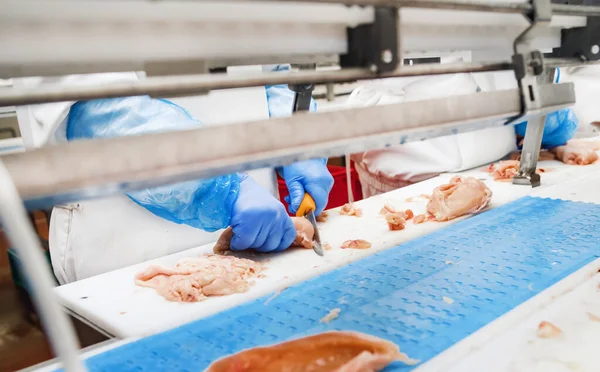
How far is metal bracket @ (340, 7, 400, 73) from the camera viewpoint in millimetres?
892

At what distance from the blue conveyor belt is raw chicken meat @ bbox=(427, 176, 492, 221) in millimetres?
149

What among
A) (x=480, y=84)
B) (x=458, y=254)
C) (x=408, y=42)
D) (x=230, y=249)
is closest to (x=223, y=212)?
(x=230, y=249)

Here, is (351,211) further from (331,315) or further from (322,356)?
(322,356)

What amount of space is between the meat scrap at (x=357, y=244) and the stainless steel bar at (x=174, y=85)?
0.78 metres

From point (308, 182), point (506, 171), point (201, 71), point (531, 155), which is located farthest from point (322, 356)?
point (506, 171)

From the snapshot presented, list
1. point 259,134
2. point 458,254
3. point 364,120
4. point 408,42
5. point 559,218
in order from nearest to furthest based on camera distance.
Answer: point 259,134 < point 364,120 < point 408,42 < point 458,254 < point 559,218

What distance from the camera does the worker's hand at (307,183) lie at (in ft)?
6.35

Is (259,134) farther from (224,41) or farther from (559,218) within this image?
(559,218)

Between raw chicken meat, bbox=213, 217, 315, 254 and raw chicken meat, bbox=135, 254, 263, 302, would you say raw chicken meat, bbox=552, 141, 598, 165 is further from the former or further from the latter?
raw chicken meat, bbox=135, 254, 263, 302

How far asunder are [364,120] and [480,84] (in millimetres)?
2254

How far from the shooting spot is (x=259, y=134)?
2.34 feet

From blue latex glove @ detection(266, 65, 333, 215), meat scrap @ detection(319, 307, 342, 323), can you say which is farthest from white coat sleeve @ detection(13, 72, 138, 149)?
meat scrap @ detection(319, 307, 342, 323)

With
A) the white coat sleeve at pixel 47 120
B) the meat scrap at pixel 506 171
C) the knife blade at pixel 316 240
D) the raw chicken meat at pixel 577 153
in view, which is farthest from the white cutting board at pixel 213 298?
the raw chicken meat at pixel 577 153

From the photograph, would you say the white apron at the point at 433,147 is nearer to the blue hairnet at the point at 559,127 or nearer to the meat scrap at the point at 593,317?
the blue hairnet at the point at 559,127
